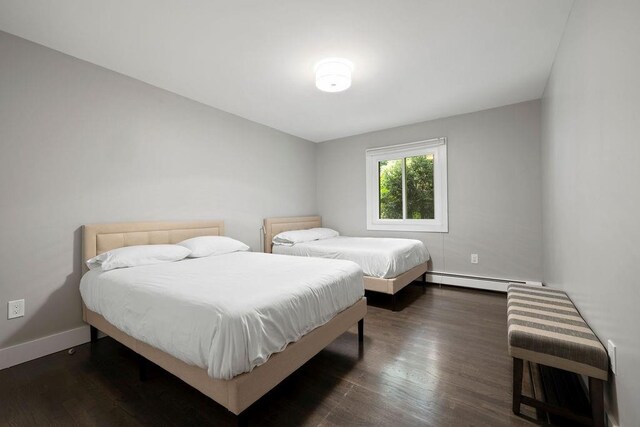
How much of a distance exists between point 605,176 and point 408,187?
3075 mm

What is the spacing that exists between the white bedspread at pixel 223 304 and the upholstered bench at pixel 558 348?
105 centimetres

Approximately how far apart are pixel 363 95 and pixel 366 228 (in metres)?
2.26

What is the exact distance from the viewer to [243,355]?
1.20m

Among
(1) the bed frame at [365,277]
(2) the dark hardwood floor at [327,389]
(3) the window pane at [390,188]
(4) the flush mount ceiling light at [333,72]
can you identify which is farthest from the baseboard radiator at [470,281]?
(4) the flush mount ceiling light at [333,72]

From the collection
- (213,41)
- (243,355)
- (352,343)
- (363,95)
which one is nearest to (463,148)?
(363,95)

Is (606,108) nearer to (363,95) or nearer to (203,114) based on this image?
(363,95)

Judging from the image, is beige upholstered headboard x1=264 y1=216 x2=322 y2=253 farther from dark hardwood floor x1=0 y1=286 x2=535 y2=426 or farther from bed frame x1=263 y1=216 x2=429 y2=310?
dark hardwood floor x1=0 y1=286 x2=535 y2=426

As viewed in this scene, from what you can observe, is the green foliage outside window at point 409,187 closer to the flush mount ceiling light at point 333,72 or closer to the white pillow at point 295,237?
the white pillow at point 295,237

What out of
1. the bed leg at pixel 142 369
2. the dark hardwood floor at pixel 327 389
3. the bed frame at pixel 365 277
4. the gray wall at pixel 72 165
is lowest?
the dark hardwood floor at pixel 327 389

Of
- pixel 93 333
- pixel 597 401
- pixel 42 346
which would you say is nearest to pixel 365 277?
pixel 597 401

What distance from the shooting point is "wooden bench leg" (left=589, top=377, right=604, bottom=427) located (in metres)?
1.21

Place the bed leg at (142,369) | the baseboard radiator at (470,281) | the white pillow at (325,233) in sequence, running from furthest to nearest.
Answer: the white pillow at (325,233), the baseboard radiator at (470,281), the bed leg at (142,369)

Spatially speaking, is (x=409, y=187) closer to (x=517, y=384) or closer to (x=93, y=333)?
(x=517, y=384)

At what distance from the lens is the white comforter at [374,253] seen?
3.03 meters
